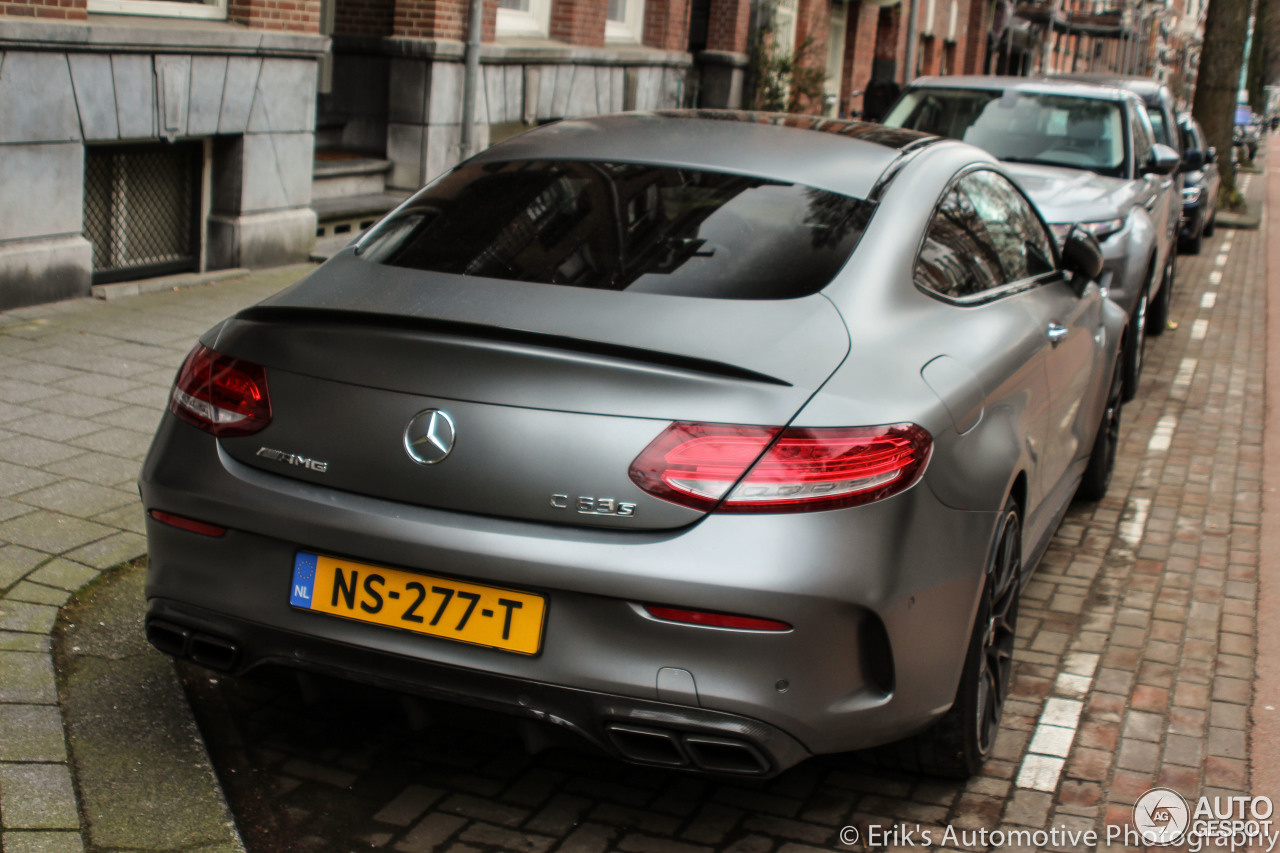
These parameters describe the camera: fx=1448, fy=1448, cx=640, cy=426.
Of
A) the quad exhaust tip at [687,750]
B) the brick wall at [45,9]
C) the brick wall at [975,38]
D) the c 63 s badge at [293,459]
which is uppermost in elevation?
the brick wall at [975,38]

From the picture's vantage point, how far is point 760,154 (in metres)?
3.73

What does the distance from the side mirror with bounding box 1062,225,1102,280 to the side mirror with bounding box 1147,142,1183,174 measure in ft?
18.1

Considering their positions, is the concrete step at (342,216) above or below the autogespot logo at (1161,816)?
above

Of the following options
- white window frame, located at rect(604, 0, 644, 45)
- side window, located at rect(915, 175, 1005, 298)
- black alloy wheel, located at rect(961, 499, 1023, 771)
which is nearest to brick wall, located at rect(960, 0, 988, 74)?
white window frame, located at rect(604, 0, 644, 45)

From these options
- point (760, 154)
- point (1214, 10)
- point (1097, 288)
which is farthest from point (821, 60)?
point (760, 154)

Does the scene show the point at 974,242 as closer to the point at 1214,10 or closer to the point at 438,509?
the point at 438,509

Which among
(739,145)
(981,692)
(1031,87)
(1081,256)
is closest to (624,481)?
(981,692)

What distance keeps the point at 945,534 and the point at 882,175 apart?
1085mm

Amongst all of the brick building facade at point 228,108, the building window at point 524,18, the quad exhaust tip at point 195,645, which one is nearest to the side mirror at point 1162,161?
the brick building facade at point 228,108

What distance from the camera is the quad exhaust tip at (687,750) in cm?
280

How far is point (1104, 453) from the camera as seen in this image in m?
6.33

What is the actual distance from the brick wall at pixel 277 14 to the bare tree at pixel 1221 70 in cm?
1815

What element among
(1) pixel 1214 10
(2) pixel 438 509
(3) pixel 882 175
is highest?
(1) pixel 1214 10

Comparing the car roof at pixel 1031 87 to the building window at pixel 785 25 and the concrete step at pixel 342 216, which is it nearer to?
the concrete step at pixel 342 216
